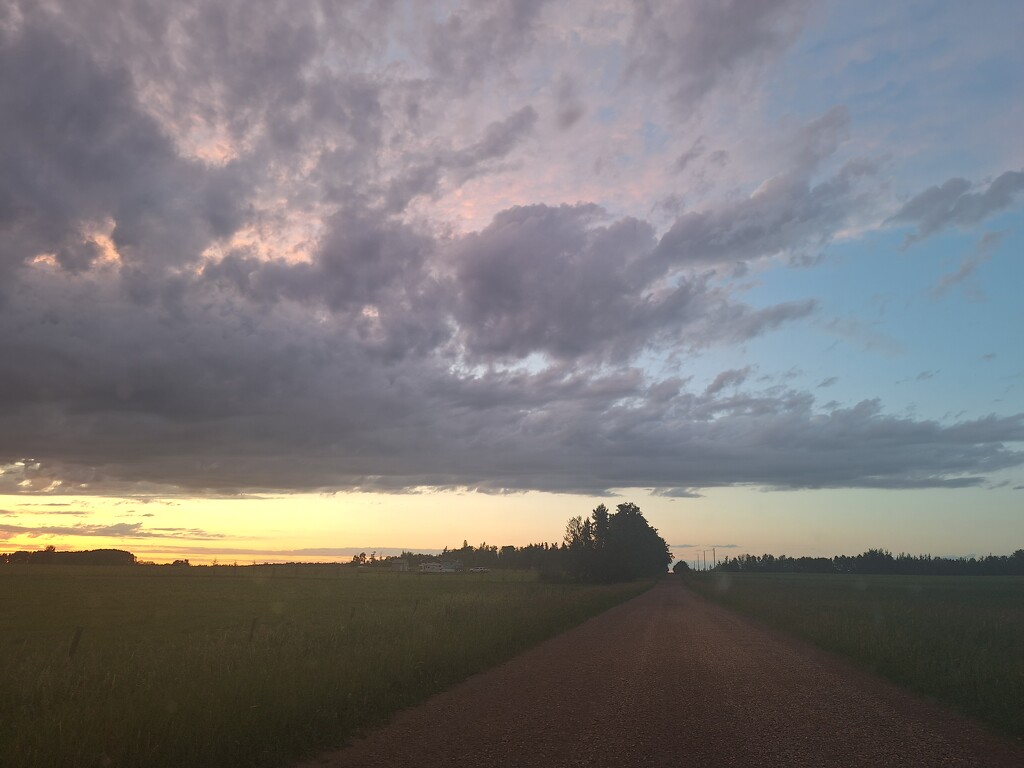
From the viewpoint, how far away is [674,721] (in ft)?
37.1

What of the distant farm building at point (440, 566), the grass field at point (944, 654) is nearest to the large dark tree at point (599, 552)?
the distant farm building at point (440, 566)

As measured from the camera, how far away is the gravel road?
927cm

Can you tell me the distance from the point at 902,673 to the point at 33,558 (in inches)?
9428

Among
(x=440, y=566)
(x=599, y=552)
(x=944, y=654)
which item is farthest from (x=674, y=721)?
(x=440, y=566)

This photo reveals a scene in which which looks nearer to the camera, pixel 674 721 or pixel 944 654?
pixel 674 721

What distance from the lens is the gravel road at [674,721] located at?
927cm

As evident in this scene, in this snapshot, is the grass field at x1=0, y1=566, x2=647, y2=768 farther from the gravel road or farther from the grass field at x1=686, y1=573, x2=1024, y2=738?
the grass field at x1=686, y1=573, x2=1024, y2=738

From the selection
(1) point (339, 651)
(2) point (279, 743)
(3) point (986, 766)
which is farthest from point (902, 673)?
(2) point (279, 743)

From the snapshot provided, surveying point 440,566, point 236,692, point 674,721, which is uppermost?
point 440,566

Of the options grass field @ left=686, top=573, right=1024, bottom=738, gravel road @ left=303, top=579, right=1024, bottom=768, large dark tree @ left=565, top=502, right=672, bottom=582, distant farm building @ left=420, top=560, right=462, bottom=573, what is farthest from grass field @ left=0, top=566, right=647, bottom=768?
distant farm building @ left=420, top=560, right=462, bottom=573

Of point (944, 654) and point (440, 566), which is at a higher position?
point (440, 566)

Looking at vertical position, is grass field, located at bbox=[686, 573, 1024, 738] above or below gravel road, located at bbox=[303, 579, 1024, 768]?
above

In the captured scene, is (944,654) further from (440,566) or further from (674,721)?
(440,566)

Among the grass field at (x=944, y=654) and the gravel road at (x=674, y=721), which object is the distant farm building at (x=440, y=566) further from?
the gravel road at (x=674, y=721)
